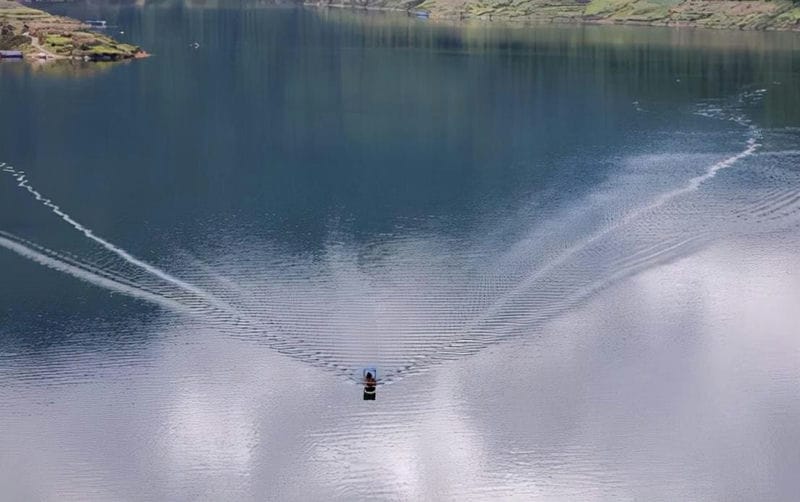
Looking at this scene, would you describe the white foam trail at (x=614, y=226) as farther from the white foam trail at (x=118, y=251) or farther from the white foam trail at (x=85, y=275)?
the white foam trail at (x=85, y=275)

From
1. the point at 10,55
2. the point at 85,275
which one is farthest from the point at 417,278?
the point at 10,55

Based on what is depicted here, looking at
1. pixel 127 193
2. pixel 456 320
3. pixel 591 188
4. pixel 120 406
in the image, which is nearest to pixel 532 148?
pixel 591 188

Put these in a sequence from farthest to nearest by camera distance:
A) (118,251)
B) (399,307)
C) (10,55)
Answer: (10,55) < (118,251) < (399,307)

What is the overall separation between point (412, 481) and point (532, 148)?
Result: 52.5m

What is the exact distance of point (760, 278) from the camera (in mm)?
56500

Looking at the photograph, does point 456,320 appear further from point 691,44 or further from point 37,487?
point 691,44

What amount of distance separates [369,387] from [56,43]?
114178mm

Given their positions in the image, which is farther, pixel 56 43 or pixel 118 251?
pixel 56 43

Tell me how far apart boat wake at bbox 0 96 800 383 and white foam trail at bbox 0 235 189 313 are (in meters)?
0.08

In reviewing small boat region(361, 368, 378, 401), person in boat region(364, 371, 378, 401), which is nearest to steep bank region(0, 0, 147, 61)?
small boat region(361, 368, 378, 401)

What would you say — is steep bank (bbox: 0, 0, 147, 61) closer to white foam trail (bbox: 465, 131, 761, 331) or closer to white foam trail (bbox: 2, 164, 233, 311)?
white foam trail (bbox: 2, 164, 233, 311)

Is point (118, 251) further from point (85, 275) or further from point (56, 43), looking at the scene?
point (56, 43)

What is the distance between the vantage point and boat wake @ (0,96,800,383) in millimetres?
47344

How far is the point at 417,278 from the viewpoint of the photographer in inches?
2132
